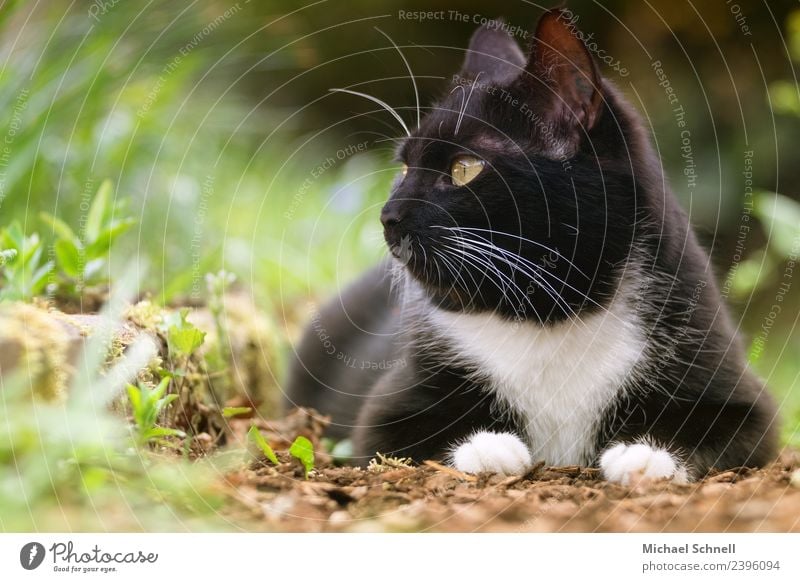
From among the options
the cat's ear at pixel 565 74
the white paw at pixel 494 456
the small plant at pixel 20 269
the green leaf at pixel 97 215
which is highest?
the cat's ear at pixel 565 74

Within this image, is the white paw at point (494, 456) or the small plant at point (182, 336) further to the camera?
the small plant at point (182, 336)

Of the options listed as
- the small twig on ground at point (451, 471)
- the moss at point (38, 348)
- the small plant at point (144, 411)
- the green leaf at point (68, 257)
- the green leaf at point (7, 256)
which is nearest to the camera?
the moss at point (38, 348)

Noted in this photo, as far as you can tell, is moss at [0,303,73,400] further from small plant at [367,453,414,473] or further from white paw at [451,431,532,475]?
white paw at [451,431,532,475]

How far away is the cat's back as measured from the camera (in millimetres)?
3039

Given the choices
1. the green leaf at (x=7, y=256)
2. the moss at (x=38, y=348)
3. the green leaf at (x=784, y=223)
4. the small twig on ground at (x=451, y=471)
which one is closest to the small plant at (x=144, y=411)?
the moss at (x=38, y=348)

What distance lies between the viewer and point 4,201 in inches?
114

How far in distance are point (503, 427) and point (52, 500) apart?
1231mm

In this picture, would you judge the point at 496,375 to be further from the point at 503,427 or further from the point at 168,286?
the point at 168,286

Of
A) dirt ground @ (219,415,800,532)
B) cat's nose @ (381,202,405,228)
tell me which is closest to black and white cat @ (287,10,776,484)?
cat's nose @ (381,202,405,228)

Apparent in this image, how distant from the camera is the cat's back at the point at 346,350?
3.04m

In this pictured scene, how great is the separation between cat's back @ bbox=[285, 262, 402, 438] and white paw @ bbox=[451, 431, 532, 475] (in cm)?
88

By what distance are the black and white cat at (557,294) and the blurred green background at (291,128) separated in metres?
0.67

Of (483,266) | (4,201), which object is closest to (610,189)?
(483,266)

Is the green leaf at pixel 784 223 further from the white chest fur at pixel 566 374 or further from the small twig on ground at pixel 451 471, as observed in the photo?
the small twig on ground at pixel 451 471
